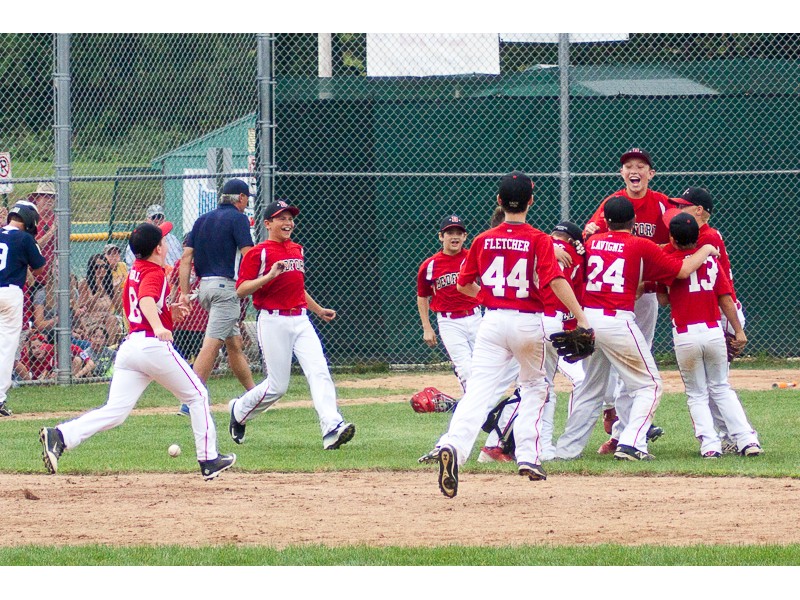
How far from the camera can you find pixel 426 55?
15383 millimetres

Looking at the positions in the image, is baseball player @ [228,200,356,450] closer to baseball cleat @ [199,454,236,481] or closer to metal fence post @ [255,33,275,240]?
baseball cleat @ [199,454,236,481]

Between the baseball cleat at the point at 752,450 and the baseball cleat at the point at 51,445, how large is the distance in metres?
4.82

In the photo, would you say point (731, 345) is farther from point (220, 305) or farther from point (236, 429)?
point (220, 305)

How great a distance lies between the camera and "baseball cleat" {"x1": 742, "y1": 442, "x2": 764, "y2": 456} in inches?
336

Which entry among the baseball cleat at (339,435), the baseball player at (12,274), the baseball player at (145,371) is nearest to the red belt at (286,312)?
the baseball cleat at (339,435)

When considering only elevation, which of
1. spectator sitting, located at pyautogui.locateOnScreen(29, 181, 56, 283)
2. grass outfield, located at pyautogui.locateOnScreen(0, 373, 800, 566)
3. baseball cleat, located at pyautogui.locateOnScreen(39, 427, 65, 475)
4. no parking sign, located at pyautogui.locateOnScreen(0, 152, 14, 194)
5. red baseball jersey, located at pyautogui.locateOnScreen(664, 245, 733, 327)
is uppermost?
no parking sign, located at pyautogui.locateOnScreen(0, 152, 14, 194)

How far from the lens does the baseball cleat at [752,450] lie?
853 cm

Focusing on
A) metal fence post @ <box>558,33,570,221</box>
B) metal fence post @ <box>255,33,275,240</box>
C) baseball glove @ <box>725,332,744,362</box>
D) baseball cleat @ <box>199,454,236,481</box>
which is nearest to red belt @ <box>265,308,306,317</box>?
baseball cleat @ <box>199,454,236,481</box>

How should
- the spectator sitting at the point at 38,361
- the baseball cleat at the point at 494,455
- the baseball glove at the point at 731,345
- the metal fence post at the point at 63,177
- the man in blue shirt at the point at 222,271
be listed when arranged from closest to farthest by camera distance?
the baseball cleat at the point at 494,455 → the baseball glove at the point at 731,345 → the man in blue shirt at the point at 222,271 → the metal fence post at the point at 63,177 → the spectator sitting at the point at 38,361

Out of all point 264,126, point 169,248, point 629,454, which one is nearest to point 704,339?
point 629,454

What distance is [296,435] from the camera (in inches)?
392

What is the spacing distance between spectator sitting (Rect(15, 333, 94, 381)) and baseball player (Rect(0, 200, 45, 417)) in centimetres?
208

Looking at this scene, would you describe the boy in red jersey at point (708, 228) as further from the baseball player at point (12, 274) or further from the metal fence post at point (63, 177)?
the metal fence post at point (63, 177)

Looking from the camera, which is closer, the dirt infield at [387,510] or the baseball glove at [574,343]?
the dirt infield at [387,510]
